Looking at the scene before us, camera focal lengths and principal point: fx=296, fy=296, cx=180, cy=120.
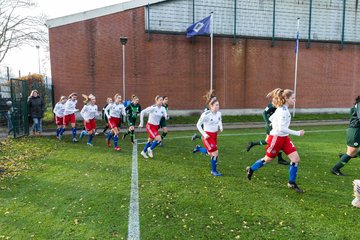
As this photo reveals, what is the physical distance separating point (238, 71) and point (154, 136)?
14.6 m

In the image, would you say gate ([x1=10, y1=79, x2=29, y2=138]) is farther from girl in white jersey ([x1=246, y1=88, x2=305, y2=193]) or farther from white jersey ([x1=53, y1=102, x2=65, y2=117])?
girl in white jersey ([x1=246, y1=88, x2=305, y2=193])

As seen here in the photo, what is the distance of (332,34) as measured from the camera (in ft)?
78.7

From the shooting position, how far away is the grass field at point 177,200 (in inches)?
168

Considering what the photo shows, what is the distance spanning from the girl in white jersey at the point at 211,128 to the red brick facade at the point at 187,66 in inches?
540

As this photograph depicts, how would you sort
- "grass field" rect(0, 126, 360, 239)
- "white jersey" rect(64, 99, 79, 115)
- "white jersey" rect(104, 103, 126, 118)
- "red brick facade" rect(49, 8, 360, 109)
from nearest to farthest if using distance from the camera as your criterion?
"grass field" rect(0, 126, 360, 239) → "white jersey" rect(104, 103, 126, 118) → "white jersey" rect(64, 99, 79, 115) → "red brick facade" rect(49, 8, 360, 109)

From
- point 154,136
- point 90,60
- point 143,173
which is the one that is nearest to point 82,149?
point 154,136

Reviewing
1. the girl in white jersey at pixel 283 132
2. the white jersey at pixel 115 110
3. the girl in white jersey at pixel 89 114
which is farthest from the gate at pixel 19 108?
the girl in white jersey at pixel 283 132

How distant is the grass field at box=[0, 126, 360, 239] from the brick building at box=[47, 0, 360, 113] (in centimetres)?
1189

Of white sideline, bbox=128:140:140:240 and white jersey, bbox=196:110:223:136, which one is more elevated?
white jersey, bbox=196:110:223:136

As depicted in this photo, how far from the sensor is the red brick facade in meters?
19.7

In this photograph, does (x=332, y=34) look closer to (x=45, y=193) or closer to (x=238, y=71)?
(x=238, y=71)

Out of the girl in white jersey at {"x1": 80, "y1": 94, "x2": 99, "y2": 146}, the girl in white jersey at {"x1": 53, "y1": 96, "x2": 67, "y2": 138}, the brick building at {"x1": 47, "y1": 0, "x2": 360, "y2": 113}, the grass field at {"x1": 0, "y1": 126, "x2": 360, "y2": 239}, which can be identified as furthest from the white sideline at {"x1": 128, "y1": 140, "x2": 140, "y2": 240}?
the brick building at {"x1": 47, "y1": 0, "x2": 360, "y2": 113}

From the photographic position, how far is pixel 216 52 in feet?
71.7

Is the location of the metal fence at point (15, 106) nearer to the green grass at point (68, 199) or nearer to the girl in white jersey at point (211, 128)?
the green grass at point (68, 199)
